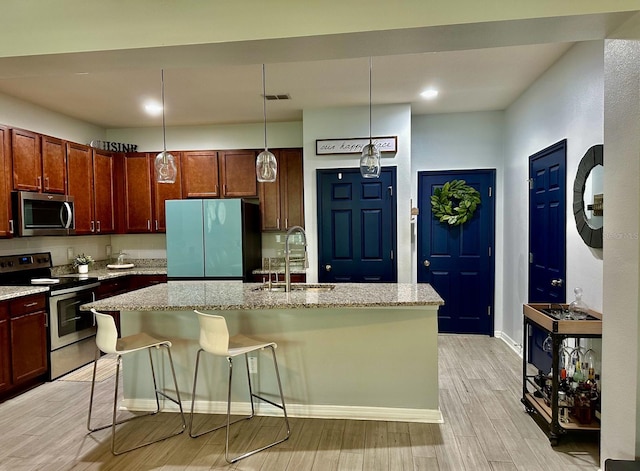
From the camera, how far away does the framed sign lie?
14.6ft

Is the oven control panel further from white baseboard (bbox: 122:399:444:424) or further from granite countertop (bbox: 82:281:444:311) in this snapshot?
white baseboard (bbox: 122:399:444:424)

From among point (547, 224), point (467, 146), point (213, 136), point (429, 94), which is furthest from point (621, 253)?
point (213, 136)

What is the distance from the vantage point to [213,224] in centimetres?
455

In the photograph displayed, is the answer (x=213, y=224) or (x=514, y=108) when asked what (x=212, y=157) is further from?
(x=514, y=108)

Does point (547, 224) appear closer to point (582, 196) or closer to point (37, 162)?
point (582, 196)

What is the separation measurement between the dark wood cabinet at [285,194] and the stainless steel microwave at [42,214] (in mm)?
2067

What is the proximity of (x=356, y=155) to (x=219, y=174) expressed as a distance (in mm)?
1720

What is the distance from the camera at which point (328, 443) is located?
257 centimetres

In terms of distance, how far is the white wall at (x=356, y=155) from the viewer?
14.7ft

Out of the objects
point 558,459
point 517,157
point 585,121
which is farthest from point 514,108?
point 558,459

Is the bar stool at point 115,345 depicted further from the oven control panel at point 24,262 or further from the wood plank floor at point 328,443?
the oven control panel at point 24,262

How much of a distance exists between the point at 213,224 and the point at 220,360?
1.90m

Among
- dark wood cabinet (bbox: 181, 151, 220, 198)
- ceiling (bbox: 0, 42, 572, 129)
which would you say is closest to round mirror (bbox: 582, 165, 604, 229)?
ceiling (bbox: 0, 42, 572, 129)

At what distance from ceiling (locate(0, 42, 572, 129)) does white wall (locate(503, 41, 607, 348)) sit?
0.60 feet
